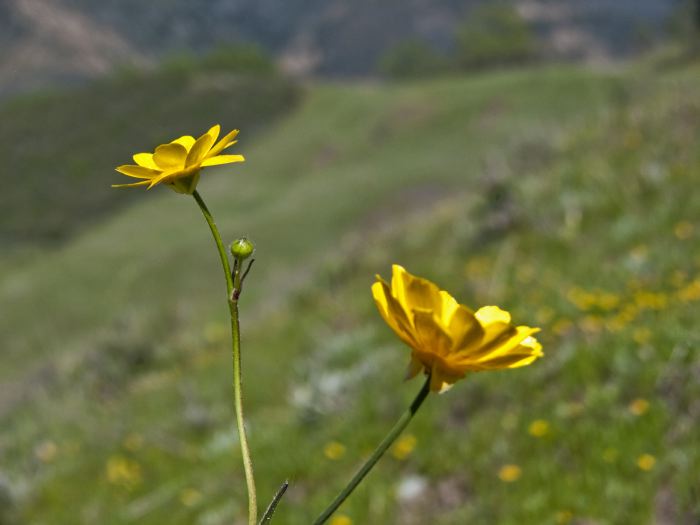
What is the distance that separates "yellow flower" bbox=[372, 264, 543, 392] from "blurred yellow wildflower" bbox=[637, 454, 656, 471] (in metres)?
2.06

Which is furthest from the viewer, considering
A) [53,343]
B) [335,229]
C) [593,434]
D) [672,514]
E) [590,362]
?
[335,229]

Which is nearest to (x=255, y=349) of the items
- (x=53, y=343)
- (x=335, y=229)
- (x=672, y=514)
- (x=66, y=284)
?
(x=672, y=514)

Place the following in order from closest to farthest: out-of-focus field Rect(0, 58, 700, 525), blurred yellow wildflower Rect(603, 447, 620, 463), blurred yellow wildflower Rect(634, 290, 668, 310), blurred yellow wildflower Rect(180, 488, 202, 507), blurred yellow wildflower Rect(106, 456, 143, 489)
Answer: blurred yellow wildflower Rect(603, 447, 620, 463)
out-of-focus field Rect(0, 58, 700, 525)
blurred yellow wildflower Rect(634, 290, 668, 310)
blurred yellow wildflower Rect(180, 488, 202, 507)
blurred yellow wildflower Rect(106, 456, 143, 489)

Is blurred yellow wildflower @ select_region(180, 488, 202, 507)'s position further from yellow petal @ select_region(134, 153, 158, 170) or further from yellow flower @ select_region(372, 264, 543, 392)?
yellow flower @ select_region(372, 264, 543, 392)

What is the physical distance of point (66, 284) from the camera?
2231cm

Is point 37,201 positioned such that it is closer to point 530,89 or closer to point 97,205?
point 97,205

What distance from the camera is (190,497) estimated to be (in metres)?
4.00

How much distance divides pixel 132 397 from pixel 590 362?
15.4 feet

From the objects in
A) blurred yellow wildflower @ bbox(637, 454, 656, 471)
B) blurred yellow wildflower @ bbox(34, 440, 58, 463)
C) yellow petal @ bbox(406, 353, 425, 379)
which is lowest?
blurred yellow wildflower @ bbox(34, 440, 58, 463)

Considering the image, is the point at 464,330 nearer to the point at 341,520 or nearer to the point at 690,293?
the point at 341,520

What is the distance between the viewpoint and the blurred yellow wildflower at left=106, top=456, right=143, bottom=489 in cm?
460

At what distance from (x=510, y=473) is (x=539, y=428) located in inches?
10.0

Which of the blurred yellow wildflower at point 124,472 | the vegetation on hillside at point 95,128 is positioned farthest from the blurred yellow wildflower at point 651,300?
the vegetation on hillside at point 95,128

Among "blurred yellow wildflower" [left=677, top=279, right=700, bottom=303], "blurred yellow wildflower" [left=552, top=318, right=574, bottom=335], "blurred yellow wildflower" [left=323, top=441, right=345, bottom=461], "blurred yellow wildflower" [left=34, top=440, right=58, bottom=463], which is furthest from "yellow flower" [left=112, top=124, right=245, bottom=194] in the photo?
"blurred yellow wildflower" [left=34, top=440, right=58, bottom=463]
